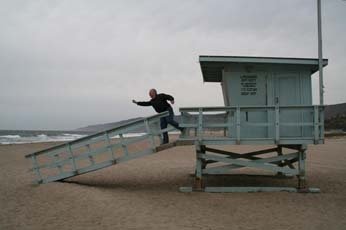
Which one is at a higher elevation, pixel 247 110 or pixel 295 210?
pixel 247 110

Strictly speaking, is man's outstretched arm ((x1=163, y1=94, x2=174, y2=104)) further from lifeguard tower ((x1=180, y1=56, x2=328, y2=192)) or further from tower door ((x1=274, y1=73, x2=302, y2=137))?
tower door ((x1=274, y1=73, x2=302, y2=137))

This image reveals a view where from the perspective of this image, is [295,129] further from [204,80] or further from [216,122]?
[204,80]

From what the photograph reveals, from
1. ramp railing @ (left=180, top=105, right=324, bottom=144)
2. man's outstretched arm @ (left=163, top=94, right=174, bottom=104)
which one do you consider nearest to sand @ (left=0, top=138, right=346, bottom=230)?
ramp railing @ (left=180, top=105, right=324, bottom=144)

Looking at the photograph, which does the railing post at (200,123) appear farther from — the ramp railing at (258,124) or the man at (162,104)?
Answer: the man at (162,104)

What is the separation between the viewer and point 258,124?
33.3ft

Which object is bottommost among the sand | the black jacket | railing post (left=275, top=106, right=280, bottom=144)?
the sand

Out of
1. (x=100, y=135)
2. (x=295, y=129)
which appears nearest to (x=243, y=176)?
(x=295, y=129)

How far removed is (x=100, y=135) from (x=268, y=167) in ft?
17.2

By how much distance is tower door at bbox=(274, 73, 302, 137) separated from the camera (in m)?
11.2

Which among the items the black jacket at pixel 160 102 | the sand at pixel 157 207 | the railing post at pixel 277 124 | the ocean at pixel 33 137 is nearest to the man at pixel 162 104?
the black jacket at pixel 160 102

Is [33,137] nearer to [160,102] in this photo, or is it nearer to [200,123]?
[160,102]

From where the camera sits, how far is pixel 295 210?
8938 millimetres

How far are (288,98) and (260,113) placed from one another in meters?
1.00

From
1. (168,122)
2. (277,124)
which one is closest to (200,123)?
(168,122)
